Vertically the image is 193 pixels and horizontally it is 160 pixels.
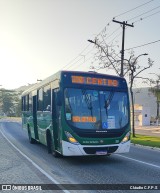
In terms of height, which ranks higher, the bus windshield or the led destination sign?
the led destination sign

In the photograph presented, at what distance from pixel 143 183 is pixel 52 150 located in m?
5.96

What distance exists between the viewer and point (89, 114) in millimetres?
12383

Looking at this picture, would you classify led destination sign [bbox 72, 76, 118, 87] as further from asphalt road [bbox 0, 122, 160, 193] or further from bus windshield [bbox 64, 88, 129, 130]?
asphalt road [bbox 0, 122, 160, 193]

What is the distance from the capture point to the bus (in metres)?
12.2

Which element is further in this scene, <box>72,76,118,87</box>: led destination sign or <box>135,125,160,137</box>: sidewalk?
<box>135,125,160,137</box>: sidewalk

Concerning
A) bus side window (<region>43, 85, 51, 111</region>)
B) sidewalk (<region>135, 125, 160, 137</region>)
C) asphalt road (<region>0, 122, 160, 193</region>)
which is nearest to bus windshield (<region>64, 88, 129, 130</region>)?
asphalt road (<region>0, 122, 160, 193</region>)

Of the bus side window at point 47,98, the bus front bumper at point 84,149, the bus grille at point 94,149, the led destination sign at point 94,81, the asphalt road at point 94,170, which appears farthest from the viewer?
the bus side window at point 47,98

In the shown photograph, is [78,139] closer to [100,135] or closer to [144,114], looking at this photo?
[100,135]

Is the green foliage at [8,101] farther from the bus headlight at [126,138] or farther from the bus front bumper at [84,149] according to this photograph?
the bus front bumper at [84,149]

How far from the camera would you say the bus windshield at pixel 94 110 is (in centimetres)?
1230

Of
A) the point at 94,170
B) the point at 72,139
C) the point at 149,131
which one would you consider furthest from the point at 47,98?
the point at 149,131

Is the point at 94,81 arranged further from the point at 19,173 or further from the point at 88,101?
the point at 19,173

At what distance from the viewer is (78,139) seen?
39.7 ft

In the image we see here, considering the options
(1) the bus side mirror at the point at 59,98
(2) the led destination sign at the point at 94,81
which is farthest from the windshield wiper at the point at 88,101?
(1) the bus side mirror at the point at 59,98
